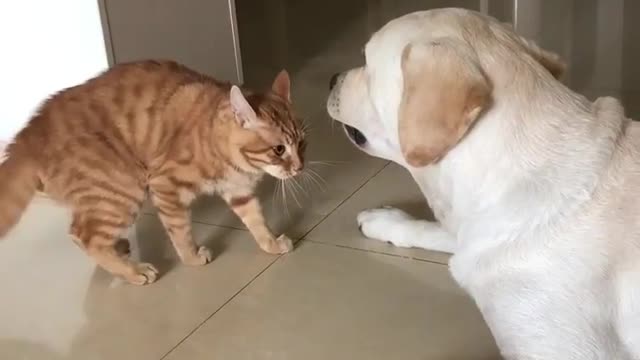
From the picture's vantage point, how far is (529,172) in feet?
4.65

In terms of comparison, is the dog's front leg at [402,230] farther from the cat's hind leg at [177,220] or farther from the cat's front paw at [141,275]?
the cat's front paw at [141,275]

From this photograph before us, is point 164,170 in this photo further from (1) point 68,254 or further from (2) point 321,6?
(2) point 321,6

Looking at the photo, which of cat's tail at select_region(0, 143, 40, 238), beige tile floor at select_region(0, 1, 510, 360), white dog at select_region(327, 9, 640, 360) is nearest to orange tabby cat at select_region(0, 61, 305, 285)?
cat's tail at select_region(0, 143, 40, 238)

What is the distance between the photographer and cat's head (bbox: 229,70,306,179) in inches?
75.8

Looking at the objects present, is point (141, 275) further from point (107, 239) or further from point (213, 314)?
point (213, 314)

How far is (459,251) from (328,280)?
1.62ft

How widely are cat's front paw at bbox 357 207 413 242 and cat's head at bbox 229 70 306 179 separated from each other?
0.76 feet

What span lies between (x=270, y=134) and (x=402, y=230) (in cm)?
37

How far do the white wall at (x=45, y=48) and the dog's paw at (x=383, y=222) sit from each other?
754mm

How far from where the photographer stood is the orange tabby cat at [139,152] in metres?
1.96

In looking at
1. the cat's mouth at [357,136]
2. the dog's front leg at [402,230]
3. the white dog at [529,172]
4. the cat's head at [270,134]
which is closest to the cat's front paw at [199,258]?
the cat's head at [270,134]

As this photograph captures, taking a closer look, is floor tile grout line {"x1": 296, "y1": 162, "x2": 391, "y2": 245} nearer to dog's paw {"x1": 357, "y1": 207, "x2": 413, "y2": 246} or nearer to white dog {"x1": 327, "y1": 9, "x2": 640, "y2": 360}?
dog's paw {"x1": 357, "y1": 207, "x2": 413, "y2": 246}

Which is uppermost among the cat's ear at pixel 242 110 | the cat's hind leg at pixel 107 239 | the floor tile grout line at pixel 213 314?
the cat's ear at pixel 242 110

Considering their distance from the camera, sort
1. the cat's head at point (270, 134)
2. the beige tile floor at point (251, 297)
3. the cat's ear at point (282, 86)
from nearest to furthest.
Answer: the beige tile floor at point (251, 297) < the cat's head at point (270, 134) < the cat's ear at point (282, 86)
